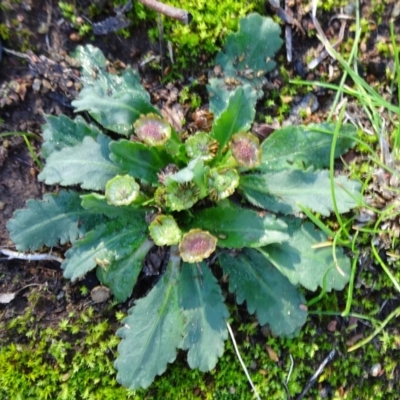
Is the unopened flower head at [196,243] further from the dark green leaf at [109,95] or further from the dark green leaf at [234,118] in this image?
the dark green leaf at [109,95]

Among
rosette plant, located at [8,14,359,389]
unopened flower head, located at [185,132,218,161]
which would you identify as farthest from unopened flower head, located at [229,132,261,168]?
unopened flower head, located at [185,132,218,161]

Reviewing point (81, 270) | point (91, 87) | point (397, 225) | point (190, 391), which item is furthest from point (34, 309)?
point (397, 225)

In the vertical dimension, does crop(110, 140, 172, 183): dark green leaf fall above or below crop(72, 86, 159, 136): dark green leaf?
below

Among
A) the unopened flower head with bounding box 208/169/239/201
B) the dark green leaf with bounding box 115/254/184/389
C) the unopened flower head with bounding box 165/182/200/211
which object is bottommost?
the dark green leaf with bounding box 115/254/184/389

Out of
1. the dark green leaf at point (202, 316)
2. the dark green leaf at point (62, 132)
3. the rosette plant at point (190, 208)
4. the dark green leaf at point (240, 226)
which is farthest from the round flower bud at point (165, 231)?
the dark green leaf at point (62, 132)

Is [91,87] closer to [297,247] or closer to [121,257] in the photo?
[121,257]

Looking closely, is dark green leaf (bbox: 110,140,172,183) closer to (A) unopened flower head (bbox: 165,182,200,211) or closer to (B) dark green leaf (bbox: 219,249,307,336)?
(A) unopened flower head (bbox: 165,182,200,211)
